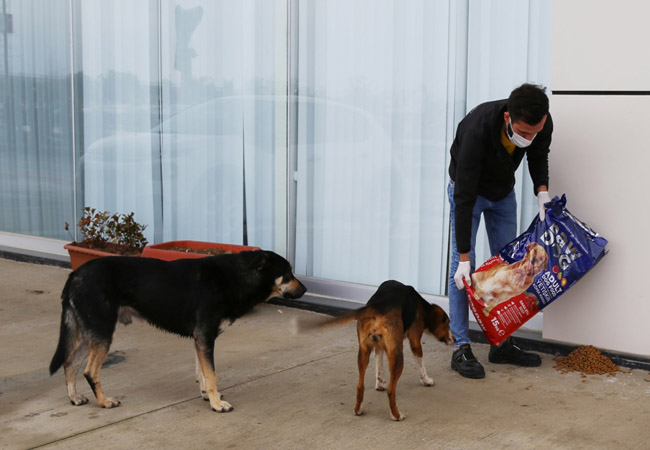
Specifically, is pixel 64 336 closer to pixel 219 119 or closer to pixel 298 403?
pixel 298 403

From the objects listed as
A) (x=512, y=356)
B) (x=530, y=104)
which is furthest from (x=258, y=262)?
(x=512, y=356)

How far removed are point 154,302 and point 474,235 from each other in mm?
2015

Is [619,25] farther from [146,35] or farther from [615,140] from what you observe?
[146,35]

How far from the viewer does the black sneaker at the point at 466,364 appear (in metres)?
5.04

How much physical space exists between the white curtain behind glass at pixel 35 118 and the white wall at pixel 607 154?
5481mm

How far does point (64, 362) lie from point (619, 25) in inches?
151

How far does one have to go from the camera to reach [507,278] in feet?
16.0

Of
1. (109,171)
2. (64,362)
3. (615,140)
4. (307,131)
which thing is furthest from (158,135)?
(615,140)

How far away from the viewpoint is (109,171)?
847 centimetres

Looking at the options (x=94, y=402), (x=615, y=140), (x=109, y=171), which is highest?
(x=615, y=140)

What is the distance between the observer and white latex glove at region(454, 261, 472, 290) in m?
4.82

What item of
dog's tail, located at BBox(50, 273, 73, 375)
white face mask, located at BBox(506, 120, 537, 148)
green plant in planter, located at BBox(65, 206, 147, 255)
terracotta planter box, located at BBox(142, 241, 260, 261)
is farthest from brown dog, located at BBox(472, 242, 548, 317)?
green plant in planter, located at BBox(65, 206, 147, 255)

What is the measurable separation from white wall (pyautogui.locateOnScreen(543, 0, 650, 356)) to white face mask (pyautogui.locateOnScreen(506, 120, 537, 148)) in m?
0.77

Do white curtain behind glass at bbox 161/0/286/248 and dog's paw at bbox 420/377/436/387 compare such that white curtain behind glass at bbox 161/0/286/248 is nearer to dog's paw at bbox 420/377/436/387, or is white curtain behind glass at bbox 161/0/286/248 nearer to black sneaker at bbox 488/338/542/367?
black sneaker at bbox 488/338/542/367
